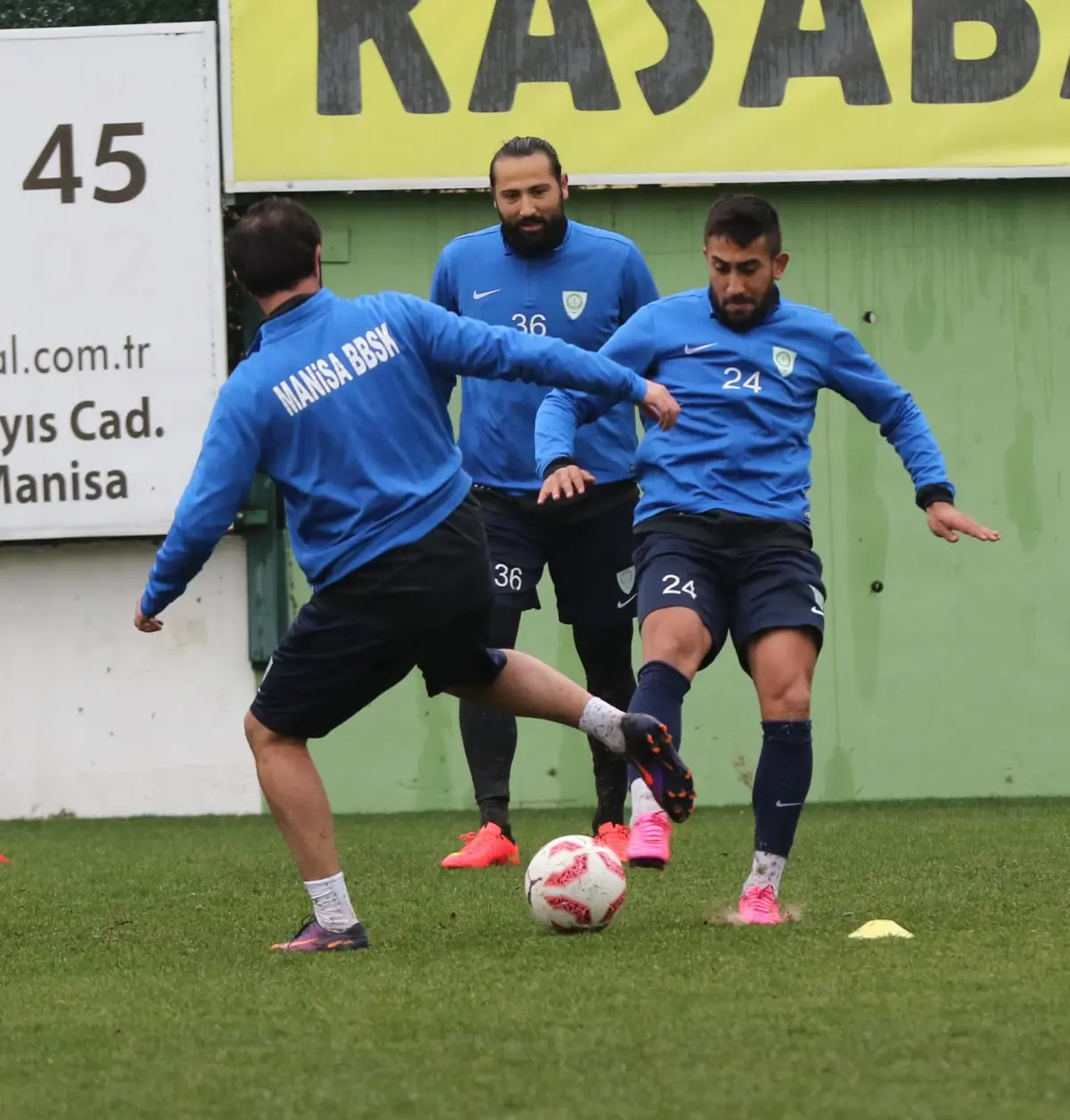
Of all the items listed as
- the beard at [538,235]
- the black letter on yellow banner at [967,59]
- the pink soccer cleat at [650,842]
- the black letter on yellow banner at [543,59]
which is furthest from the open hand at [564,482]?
the black letter on yellow banner at [967,59]

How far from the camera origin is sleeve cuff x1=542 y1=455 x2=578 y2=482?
5363 mm

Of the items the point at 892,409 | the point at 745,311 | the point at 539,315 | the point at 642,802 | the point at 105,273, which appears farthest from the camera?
the point at 105,273

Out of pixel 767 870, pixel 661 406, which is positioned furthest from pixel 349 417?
pixel 767 870

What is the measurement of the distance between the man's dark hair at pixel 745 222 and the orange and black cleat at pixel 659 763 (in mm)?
1284

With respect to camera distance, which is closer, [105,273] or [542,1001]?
[542,1001]

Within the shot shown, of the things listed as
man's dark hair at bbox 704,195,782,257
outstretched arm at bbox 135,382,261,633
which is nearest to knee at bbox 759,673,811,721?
man's dark hair at bbox 704,195,782,257

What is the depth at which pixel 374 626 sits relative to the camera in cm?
471

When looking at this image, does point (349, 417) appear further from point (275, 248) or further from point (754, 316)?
point (754, 316)

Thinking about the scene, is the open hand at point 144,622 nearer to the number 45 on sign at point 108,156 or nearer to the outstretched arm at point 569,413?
the outstretched arm at point 569,413

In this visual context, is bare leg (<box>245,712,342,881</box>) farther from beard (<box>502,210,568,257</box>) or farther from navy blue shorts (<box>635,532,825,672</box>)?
beard (<box>502,210,568,257</box>)

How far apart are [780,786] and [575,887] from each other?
59 cm

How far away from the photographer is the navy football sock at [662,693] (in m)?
5.17

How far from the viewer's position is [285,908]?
5.86m

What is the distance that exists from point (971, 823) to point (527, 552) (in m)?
2.34
